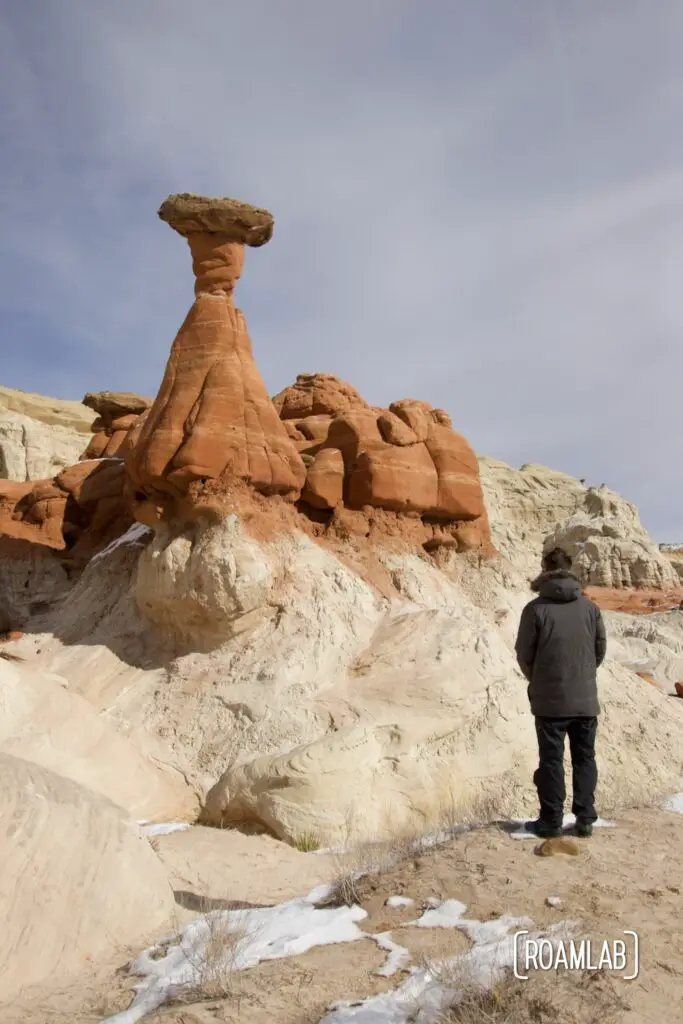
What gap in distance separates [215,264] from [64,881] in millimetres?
10559

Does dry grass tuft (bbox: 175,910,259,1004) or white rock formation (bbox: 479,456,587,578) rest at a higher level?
white rock formation (bbox: 479,456,587,578)

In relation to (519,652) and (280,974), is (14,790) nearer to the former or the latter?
(280,974)

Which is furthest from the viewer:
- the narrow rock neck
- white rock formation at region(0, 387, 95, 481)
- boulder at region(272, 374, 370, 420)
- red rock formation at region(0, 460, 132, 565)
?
white rock formation at region(0, 387, 95, 481)

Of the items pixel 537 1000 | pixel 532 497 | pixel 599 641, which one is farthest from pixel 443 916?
pixel 532 497

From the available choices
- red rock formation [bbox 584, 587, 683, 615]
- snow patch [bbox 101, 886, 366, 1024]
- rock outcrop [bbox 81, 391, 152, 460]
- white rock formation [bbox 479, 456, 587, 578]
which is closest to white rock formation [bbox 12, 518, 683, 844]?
snow patch [bbox 101, 886, 366, 1024]

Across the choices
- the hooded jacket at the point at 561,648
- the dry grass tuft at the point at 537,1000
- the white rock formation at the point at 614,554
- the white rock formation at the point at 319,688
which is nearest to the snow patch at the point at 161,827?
the white rock formation at the point at 319,688

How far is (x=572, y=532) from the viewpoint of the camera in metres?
40.1

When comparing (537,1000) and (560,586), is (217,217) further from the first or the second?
(537,1000)

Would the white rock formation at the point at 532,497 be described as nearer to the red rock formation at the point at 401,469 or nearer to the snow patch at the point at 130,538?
the red rock formation at the point at 401,469

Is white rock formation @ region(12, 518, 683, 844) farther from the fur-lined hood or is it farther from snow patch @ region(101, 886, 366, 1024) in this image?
snow patch @ region(101, 886, 366, 1024)

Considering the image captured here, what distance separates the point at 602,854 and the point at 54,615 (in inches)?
468

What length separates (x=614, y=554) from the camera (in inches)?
1490

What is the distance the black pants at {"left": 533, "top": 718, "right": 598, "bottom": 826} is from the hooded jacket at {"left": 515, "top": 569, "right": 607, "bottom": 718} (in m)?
0.09

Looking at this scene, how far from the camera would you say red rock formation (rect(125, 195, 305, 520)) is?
38.5 ft
